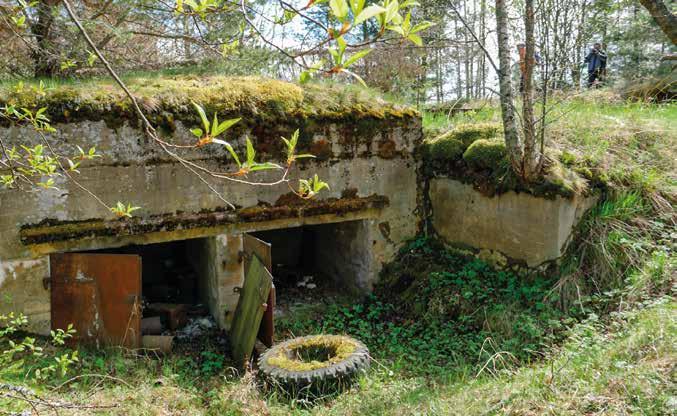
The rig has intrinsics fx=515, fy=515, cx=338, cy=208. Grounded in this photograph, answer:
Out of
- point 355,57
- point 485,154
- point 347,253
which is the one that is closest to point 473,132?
point 485,154

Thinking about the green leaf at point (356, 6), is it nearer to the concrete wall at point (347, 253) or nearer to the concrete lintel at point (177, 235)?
the concrete lintel at point (177, 235)

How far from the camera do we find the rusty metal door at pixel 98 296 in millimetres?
5383

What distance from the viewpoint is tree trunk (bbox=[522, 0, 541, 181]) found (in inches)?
208

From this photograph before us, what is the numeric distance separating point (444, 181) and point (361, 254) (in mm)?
1506

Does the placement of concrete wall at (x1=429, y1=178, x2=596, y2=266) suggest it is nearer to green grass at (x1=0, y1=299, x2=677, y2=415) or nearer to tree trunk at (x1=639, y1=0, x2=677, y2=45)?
green grass at (x1=0, y1=299, x2=677, y2=415)

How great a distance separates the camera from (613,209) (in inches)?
223

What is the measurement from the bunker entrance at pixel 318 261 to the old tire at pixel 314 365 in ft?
5.51

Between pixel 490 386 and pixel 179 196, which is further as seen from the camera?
pixel 179 196

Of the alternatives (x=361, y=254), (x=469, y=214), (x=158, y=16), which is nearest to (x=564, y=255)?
(x=469, y=214)

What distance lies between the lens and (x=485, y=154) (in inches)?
247

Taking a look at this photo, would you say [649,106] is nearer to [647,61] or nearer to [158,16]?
[647,61]

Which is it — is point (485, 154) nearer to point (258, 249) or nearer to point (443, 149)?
point (443, 149)

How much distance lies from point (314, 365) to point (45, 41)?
5.46 m

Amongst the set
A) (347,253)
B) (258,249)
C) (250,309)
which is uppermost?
(258,249)
